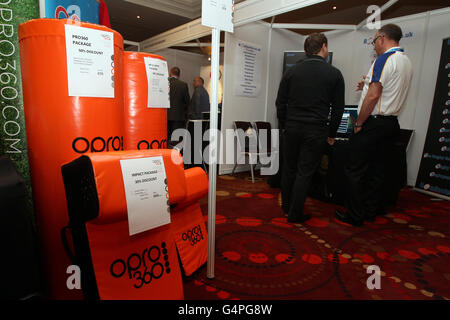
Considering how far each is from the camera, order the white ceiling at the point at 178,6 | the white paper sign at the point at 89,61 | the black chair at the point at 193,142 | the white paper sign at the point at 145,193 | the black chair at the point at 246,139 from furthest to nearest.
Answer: the white ceiling at the point at 178,6, the black chair at the point at 246,139, the black chair at the point at 193,142, the white paper sign at the point at 89,61, the white paper sign at the point at 145,193

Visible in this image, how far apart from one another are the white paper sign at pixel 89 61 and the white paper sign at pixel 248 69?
304cm

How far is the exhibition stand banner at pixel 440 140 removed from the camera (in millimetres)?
3209

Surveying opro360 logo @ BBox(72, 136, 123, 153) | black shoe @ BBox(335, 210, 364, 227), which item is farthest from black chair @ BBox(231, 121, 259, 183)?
opro360 logo @ BBox(72, 136, 123, 153)

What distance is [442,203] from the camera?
3.07 metres

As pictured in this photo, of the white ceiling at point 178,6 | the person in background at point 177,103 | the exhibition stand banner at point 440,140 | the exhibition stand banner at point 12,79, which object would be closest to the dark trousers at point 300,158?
the exhibition stand banner at point 12,79

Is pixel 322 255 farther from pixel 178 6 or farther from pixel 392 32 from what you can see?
pixel 178 6

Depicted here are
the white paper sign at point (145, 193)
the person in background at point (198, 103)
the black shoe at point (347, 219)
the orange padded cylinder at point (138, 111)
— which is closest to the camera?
the white paper sign at point (145, 193)

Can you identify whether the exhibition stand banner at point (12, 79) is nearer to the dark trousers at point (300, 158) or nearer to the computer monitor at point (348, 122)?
the dark trousers at point (300, 158)

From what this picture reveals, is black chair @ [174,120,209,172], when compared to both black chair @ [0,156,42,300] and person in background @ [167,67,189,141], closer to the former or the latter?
person in background @ [167,67,189,141]

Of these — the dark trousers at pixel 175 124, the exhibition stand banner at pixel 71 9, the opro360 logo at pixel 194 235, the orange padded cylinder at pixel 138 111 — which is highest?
the exhibition stand banner at pixel 71 9

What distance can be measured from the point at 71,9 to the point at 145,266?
1.28 metres

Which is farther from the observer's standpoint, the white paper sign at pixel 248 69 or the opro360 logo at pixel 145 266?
the white paper sign at pixel 248 69

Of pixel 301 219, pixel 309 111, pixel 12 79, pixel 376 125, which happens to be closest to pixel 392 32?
pixel 376 125

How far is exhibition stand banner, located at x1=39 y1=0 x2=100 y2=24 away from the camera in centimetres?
124
